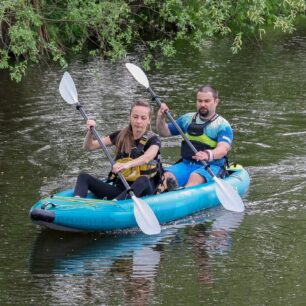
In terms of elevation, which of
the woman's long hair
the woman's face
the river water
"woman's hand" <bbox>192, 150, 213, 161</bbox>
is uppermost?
the woman's face

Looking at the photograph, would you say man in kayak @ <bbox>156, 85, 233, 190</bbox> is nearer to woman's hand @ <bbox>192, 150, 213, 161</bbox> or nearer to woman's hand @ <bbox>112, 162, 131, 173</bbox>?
woman's hand @ <bbox>192, 150, 213, 161</bbox>

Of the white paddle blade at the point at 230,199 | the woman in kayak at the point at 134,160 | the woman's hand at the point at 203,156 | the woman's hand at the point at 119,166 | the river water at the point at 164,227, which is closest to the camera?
the river water at the point at 164,227

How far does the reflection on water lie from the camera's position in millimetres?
6203

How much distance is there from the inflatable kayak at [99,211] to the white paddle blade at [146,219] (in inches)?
3.9

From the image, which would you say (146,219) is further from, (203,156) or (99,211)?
(203,156)

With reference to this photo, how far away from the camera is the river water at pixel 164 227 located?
6172 millimetres

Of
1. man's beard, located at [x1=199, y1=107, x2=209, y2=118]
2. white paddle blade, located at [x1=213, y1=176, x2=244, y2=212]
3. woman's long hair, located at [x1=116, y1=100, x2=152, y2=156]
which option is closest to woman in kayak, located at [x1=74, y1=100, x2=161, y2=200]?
woman's long hair, located at [x1=116, y1=100, x2=152, y2=156]

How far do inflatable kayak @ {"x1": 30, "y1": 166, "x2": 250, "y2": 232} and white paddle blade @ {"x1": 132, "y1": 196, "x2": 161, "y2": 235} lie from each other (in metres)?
0.10

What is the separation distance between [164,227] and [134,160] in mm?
666

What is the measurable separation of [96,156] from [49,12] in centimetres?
310

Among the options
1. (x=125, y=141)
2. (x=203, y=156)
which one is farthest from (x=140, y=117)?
(x=203, y=156)

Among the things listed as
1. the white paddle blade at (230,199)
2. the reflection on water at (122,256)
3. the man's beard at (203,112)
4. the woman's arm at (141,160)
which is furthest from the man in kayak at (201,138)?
the woman's arm at (141,160)

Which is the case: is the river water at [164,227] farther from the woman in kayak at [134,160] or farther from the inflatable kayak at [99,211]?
the woman in kayak at [134,160]

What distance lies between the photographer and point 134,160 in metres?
7.51
